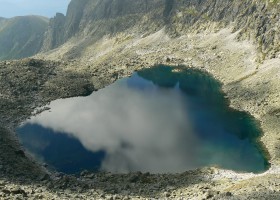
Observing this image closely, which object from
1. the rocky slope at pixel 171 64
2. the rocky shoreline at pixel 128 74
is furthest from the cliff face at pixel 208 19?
the rocky shoreline at pixel 128 74

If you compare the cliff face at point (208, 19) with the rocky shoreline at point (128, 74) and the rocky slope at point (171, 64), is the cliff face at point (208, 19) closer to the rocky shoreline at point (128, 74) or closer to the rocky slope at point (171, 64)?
the rocky slope at point (171, 64)

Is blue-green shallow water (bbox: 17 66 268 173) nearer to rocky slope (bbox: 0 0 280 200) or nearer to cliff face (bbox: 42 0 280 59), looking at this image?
rocky slope (bbox: 0 0 280 200)

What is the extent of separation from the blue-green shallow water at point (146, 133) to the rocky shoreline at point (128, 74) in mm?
3030

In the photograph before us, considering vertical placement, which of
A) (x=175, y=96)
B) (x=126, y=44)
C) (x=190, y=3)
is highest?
(x=190, y=3)

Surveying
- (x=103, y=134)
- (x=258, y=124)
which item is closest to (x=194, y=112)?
(x=258, y=124)

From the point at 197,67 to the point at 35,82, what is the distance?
170 feet

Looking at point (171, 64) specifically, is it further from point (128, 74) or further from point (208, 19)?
point (208, 19)

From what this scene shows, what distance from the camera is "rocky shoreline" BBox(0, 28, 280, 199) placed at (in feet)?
159

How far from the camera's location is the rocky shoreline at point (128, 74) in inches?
1905

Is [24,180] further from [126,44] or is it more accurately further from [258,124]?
[126,44]

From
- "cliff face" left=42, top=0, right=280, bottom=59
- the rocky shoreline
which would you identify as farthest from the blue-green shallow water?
"cliff face" left=42, top=0, right=280, bottom=59

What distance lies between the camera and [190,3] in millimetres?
170000

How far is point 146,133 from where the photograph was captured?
74.8 meters

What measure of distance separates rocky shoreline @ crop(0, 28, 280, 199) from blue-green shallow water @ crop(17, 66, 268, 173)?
3030mm
